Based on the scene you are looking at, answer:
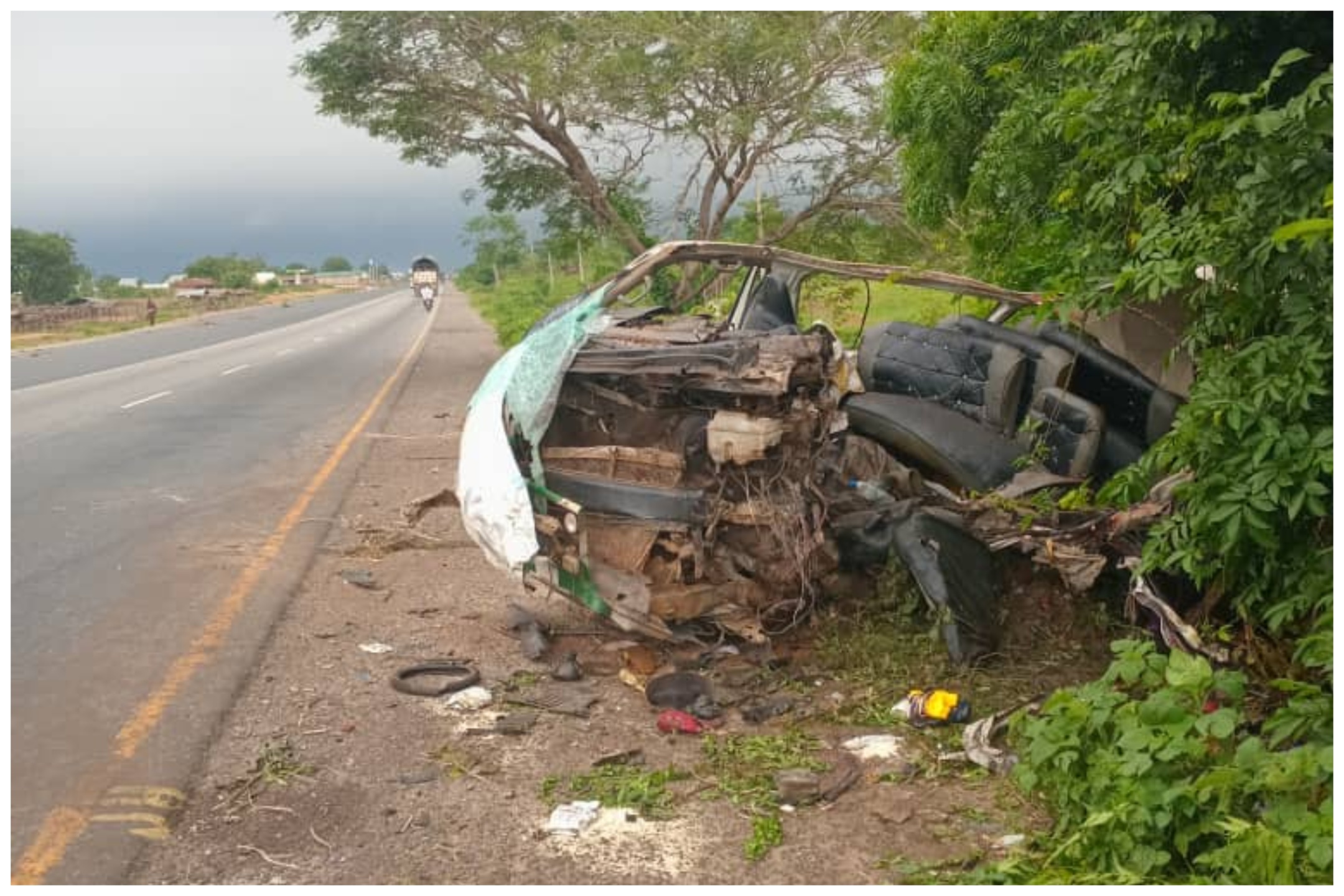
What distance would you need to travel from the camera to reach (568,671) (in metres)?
5.71

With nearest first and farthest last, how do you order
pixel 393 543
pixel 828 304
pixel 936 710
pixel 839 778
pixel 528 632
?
Result: pixel 839 778 < pixel 936 710 < pixel 528 632 < pixel 393 543 < pixel 828 304

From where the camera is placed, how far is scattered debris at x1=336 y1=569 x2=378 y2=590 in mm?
7211

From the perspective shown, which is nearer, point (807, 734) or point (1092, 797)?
point (1092, 797)

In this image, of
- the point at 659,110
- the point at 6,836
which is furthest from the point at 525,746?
the point at 659,110

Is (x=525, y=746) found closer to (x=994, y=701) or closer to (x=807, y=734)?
(x=807, y=734)

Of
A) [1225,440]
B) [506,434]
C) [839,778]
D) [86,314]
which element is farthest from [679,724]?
[86,314]

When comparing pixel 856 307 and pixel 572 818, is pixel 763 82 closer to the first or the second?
pixel 856 307

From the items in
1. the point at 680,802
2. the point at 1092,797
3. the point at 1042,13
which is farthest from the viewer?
the point at 1042,13

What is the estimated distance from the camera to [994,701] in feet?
17.4

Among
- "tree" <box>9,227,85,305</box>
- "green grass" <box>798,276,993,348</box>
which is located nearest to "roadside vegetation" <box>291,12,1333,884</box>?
"green grass" <box>798,276,993,348</box>

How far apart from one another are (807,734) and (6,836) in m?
2.96

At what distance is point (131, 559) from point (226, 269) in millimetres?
139772

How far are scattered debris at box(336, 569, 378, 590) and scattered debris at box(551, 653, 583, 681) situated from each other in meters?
1.85

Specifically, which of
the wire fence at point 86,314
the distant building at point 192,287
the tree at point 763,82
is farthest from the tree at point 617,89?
the distant building at point 192,287
